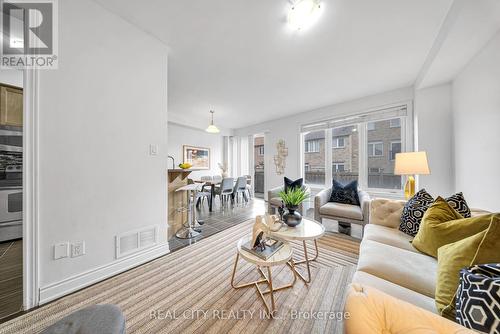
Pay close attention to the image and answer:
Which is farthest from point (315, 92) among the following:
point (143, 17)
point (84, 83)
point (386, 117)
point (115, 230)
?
point (115, 230)

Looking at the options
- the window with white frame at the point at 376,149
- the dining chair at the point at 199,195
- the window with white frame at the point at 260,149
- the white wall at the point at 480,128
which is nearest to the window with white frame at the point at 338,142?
the window with white frame at the point at 376,149

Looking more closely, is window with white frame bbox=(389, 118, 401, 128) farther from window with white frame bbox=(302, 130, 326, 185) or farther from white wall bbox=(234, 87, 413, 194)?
window with white frame bbox=(302, 130, 326, 185)

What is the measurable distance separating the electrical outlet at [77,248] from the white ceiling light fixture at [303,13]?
293 cm

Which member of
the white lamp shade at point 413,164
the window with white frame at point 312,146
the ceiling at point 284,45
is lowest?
the white lamp shade at point 413,164

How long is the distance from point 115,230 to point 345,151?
4.38 meters

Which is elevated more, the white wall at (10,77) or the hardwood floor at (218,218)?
the white wall at (10,77)

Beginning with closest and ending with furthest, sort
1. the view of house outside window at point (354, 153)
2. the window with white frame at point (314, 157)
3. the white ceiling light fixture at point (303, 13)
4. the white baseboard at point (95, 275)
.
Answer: the white baseboard at point (95, 275)
the white ceiling light fixture at point (303, 13)
the view of house outside window at point (354, 153)
the window with white frame at point (314, 157)

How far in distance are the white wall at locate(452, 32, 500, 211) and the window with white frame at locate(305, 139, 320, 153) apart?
2.37m

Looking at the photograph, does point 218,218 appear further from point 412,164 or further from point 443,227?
point 412,164

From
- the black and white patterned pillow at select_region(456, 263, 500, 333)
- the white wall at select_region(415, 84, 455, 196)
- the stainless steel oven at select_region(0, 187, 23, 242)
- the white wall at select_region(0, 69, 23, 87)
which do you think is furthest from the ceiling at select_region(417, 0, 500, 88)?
the stainless steel oven at select_region(0, 187, 23, 242)

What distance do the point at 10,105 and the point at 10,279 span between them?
6.84 ft

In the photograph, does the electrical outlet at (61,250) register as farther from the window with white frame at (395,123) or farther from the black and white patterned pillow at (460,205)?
the window with white frame at (395,123)

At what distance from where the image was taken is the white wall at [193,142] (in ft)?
16.9

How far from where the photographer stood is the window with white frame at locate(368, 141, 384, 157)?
3.55 meters
